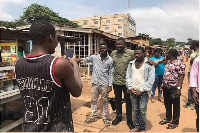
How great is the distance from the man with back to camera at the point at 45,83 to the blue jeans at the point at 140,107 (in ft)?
8.35

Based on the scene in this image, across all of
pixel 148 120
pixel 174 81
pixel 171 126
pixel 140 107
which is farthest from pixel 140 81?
pixel 148 120

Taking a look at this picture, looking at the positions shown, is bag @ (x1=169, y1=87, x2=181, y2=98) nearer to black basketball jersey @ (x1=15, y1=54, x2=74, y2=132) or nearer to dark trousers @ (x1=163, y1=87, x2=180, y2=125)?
dark trousers @ (x1=163, y1=87, x2=180, y2=125)

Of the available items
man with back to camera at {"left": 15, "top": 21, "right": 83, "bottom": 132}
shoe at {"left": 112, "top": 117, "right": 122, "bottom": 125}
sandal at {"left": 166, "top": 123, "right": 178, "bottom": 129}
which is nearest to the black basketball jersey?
man with back to camera at {"left": 15, "top": 21, "right": 83, "bottom": 132}

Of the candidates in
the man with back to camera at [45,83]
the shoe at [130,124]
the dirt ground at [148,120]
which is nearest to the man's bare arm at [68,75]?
the man with back to camera at [45,83]

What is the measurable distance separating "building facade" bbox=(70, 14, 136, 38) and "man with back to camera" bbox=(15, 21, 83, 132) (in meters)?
48.6

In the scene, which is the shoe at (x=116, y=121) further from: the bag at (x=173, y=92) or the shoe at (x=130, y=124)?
the bag at (x=173, y=92)

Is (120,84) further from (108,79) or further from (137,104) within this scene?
(137,104)

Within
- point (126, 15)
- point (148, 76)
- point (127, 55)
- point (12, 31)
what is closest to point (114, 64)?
point (127, 55)

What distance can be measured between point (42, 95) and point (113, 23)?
5311 cm

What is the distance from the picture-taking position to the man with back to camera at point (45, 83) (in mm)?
1462

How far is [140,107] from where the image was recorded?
12.9 ft

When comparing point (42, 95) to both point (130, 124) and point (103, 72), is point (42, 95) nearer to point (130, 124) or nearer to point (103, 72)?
point (103, 72)

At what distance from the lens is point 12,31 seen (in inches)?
162

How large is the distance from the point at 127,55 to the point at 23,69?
306 centimetres
